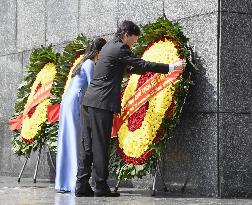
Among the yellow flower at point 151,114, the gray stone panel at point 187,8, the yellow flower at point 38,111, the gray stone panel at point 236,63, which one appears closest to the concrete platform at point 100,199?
the yellow flower at point 151,114

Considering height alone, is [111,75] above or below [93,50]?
below

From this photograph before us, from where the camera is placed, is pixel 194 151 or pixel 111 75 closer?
pixel 111 75

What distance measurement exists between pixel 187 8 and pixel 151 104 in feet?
5.28

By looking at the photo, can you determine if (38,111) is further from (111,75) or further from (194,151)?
(194,151)

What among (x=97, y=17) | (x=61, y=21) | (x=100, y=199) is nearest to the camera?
(x=100, y=199)

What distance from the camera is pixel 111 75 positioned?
11.4 m

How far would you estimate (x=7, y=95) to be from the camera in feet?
59.1

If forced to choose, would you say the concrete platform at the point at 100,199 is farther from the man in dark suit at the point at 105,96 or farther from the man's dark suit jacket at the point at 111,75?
the man's dark suit jacket at the point at 111,75

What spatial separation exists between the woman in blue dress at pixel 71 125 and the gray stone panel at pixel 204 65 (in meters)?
1.41

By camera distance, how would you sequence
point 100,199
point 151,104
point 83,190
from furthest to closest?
point 151,104 < point 83,190 < point 100,199

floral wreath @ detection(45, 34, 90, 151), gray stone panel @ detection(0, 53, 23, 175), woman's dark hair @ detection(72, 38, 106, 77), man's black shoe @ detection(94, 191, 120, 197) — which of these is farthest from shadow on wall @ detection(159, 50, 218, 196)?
gray stone panel @ detection(0, 53, 23, 175)

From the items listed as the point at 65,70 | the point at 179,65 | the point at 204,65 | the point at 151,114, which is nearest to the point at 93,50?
the point at 151,114

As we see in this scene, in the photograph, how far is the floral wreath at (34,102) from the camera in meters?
14.7

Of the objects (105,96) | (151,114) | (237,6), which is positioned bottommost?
(151,114)
